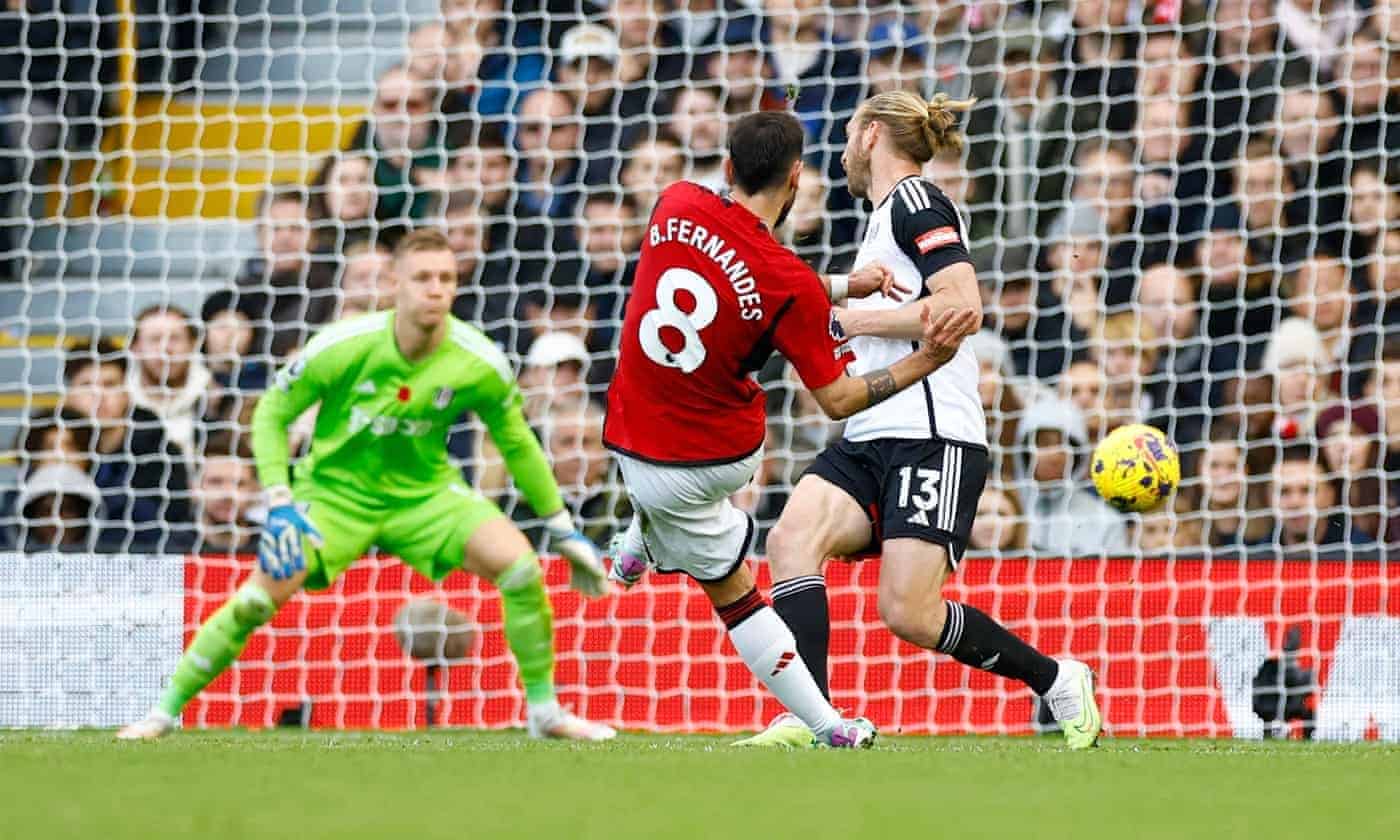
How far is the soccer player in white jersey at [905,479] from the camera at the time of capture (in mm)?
5984

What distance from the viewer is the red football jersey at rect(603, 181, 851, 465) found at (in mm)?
5531

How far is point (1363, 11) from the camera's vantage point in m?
9.13

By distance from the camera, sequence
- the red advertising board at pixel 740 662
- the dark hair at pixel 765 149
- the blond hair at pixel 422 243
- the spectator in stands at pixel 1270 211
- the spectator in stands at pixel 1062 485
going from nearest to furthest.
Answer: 1. the dark hair at pixel 765 149
2. the blond hair at pixel 422 243
3. the red advertising board at pixel 740 662
4. the spectator in stands at pixel 1062 485
5. the spectator in stands at pixel 1270 211

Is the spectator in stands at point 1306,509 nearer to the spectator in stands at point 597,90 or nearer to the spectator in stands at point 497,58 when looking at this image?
the spectator in stands at point 597,90

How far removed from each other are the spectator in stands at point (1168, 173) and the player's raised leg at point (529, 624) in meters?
3.69

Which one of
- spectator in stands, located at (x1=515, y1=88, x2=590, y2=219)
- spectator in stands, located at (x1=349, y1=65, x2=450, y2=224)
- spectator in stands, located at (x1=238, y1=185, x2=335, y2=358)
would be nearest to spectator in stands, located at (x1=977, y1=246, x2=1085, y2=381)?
spectator in stands, located at (x1=515, y1=88, x2=590, y2=219)

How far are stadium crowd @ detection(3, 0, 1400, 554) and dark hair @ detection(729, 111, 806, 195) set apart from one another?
298 centimetres

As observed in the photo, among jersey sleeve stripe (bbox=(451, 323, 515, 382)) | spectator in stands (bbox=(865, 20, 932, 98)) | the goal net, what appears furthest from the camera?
spectator in stands (bbox=(865, 20, 932, 98))

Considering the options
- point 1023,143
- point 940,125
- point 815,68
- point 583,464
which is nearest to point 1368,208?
point 1023,143

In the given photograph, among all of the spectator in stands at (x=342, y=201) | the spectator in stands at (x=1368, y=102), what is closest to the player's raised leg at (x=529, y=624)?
the spectator in stands at (x=342, y=201)

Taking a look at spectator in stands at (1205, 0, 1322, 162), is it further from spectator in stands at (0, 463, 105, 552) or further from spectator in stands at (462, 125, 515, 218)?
spectator in stands at (0, 463, 105, 552)

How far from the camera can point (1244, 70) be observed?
29.7ft

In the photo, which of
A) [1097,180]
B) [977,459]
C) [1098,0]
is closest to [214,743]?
[977,459]

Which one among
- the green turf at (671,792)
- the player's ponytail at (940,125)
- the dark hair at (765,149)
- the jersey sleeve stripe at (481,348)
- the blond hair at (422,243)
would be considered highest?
the player's ponytail at (940,125)
